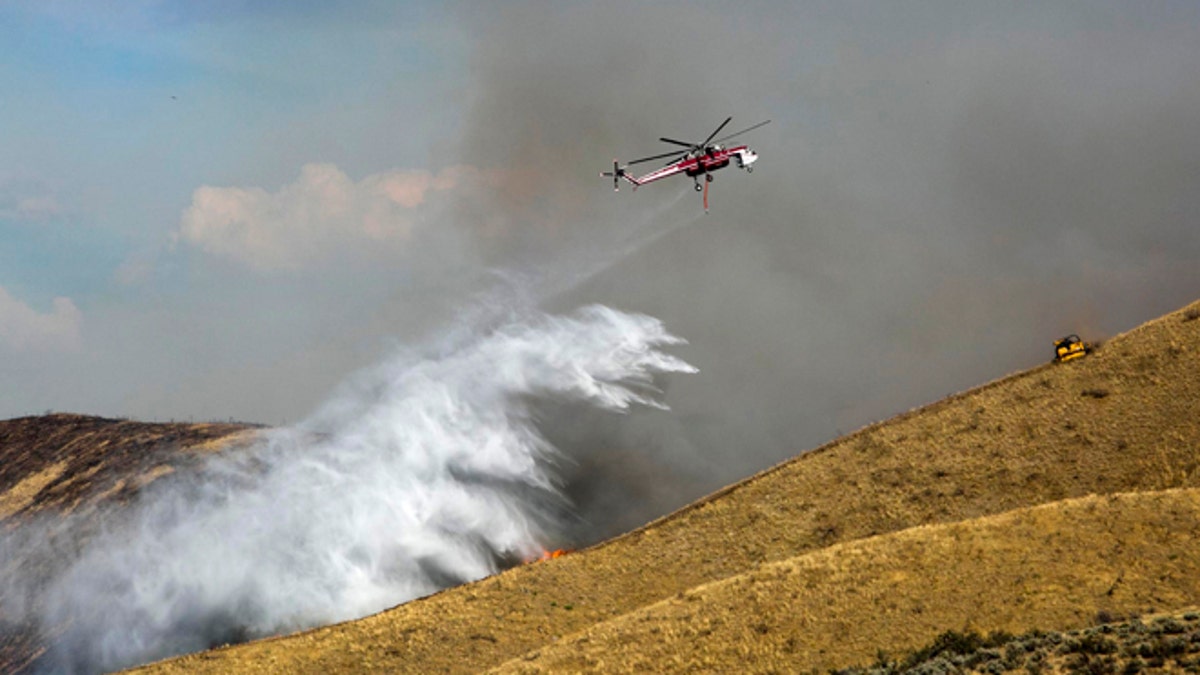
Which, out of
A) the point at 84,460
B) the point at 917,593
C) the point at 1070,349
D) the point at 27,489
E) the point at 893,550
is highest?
the point at 84,460

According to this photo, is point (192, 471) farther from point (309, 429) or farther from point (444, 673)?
point (444, 673)

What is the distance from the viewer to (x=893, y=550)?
1876 inches

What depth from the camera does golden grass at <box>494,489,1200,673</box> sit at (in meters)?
38.9

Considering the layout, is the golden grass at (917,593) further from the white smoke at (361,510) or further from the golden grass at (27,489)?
the golden grass at (27,489)

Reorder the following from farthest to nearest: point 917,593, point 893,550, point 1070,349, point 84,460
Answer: point 84,460 → point 1070,349 → point 893,550 → point 917,593

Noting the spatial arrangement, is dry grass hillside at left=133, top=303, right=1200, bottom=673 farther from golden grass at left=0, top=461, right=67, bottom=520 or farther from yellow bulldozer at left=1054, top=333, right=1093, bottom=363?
golden grass at left=0, top=461, right=67, bottom=520

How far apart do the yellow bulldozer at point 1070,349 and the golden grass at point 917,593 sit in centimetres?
2371

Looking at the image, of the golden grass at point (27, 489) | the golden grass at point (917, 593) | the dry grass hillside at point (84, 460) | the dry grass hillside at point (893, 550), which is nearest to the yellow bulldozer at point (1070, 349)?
the dry grass hillside at point (893, 550)

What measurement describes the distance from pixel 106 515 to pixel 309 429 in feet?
63.1

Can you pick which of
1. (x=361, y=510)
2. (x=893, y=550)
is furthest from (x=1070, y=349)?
(x=361, y=510)

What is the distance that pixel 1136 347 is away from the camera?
67188mm

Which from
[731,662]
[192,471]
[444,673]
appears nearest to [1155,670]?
[731,662]

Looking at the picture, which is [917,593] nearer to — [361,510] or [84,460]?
[361,510]

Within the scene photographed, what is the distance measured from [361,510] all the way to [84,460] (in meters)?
39.4
